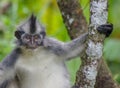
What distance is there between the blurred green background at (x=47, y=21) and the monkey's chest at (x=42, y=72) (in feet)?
3.79

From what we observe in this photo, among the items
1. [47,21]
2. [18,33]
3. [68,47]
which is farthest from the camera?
[47,21]

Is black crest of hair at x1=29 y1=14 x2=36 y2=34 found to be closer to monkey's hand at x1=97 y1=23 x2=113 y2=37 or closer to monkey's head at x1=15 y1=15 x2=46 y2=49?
monkey's head at x1=15 y1=15 x2=46 y2=49

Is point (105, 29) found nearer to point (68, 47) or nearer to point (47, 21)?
point (68, 47)

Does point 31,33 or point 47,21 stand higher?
point 31,33

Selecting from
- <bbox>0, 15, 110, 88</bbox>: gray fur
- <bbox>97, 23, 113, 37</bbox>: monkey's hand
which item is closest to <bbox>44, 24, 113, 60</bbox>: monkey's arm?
<bbox>0, 15, 110, 88</bbox>: gray fur

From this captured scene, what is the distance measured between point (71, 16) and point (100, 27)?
1.29 meters

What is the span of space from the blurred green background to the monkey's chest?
45.5 inches

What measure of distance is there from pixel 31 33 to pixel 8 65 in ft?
1.35

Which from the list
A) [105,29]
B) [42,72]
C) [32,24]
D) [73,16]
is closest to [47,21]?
[73,16]

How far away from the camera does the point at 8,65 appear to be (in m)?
5.95

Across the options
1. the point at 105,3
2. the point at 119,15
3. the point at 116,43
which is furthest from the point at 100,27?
the point at 119,15

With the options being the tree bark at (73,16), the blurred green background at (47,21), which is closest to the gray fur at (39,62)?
the tree bark at (73,16)

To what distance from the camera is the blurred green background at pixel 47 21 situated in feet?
26.6

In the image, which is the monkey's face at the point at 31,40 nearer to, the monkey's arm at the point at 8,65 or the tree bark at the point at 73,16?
the monkey's arm at the point at 8,65
